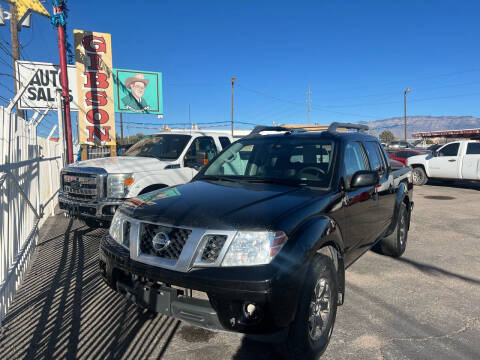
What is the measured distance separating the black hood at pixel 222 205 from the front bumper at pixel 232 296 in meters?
0.32

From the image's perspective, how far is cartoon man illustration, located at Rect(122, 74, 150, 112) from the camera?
16031mm

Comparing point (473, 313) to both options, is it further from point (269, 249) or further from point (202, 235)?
point (202, 235)

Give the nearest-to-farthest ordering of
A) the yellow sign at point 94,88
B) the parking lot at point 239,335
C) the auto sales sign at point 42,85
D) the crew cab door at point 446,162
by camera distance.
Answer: the parking lot at point 239,335 → the crew cab door at point 446,162 → the yellow sign at point 94,88 → the auto sales sign at point 42,85

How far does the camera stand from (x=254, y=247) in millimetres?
2182

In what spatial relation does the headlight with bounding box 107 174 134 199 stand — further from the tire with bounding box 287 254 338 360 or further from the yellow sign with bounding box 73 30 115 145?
the yellow sign with bounding box 73 30 115 145

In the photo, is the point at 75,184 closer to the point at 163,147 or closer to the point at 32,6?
the point at 163,147

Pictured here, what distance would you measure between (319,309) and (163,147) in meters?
4.76

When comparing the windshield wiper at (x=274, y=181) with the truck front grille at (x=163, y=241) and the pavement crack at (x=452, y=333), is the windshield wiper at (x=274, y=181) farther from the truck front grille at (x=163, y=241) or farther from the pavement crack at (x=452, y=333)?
the pavement crack at (x=452, y=333)

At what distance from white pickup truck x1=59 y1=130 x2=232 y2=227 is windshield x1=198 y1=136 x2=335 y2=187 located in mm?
1822

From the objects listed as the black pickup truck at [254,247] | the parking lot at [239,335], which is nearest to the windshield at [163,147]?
the parking lot at [239,335]

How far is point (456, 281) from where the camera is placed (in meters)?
4.17

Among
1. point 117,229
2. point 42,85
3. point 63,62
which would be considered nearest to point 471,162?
point 117,229

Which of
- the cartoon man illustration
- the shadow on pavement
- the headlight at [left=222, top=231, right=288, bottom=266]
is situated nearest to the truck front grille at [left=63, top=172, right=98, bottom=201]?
the shadow on pavement

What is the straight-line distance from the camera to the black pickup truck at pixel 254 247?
2.11m
